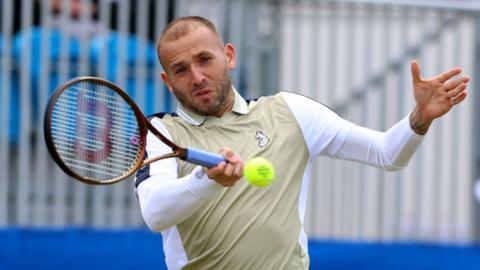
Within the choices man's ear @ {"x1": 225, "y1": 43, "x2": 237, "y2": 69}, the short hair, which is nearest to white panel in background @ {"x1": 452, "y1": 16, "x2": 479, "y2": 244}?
man's ear @ {"x1": 225, "y1": 43, "x2": 237, "y2": 69}

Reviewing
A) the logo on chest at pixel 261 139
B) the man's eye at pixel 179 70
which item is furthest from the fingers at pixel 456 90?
the man's eye at pixel 179 70

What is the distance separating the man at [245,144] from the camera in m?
4.36

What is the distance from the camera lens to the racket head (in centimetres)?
418

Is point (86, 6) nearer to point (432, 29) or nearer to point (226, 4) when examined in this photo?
point (226, 4)

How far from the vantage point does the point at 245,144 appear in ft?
14.8

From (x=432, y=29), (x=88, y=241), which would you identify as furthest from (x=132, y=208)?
(x=432, y=29)

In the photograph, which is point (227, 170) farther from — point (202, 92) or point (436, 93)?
point (436, 93)

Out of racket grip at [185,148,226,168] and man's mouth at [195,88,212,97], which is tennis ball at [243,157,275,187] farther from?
man's mouth at [195,88,212,97]

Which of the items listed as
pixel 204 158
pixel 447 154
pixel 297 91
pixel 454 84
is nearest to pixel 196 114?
pixel 204 158

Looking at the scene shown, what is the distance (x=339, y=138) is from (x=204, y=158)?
788mm

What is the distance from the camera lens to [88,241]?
7.62m

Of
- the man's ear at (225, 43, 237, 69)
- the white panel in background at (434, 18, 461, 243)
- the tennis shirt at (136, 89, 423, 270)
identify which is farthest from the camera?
the white panel in background at (434, 18, 461, 243)

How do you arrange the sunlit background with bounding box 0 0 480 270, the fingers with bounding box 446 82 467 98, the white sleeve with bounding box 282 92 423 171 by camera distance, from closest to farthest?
the fingers with bounding box 446 82 467 98 → the white sleeve with bounding box 282 92 423 171 → the sunlit background with bounding box 0 0 480 270

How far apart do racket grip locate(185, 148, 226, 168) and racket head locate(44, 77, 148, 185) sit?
253 mm
